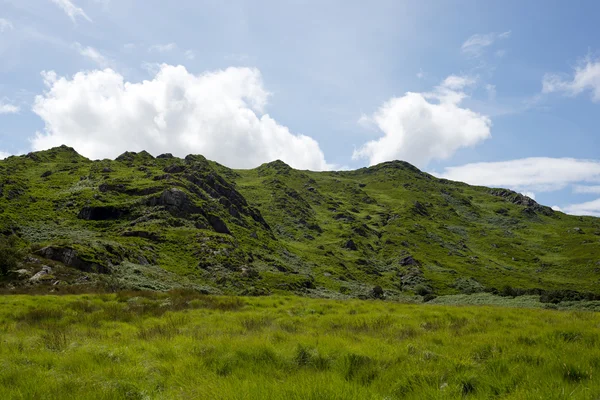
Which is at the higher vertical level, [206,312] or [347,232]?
[347,232]

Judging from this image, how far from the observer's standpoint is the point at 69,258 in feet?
171

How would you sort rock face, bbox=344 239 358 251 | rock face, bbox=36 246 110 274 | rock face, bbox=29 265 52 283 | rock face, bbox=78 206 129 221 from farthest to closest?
1. rock face, bbox=344 239 358 251
2. rock face, bbox=78 206 129 221
3. rock face, bbox=36 246 110 274
4. rock face, bbox=29 265 52 283

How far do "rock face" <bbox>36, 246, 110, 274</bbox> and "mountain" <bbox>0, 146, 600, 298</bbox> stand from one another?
173mm

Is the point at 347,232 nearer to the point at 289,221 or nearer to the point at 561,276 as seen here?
the point at 289,221

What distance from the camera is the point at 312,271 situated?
347 feet

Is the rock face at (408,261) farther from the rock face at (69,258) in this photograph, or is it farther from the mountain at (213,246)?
the rock face at (69,258)

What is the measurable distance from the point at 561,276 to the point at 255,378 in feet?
598

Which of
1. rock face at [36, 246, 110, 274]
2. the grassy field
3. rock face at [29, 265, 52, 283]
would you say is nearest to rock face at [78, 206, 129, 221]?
rock face at [36, 246, 110, 274]

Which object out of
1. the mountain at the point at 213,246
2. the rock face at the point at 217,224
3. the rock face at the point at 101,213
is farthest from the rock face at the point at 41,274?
the rock face at the point at 217,224

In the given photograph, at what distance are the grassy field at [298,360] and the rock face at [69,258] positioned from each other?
141 ft

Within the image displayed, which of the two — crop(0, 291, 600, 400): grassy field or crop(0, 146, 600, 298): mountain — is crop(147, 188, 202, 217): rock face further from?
crop(0, 291, 600, 400): grassy field

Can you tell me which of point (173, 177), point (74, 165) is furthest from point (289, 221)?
point (74, 165)

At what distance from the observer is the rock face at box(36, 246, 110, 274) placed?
170ft

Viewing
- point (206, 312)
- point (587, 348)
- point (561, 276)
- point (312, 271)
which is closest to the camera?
point (587, 348)
